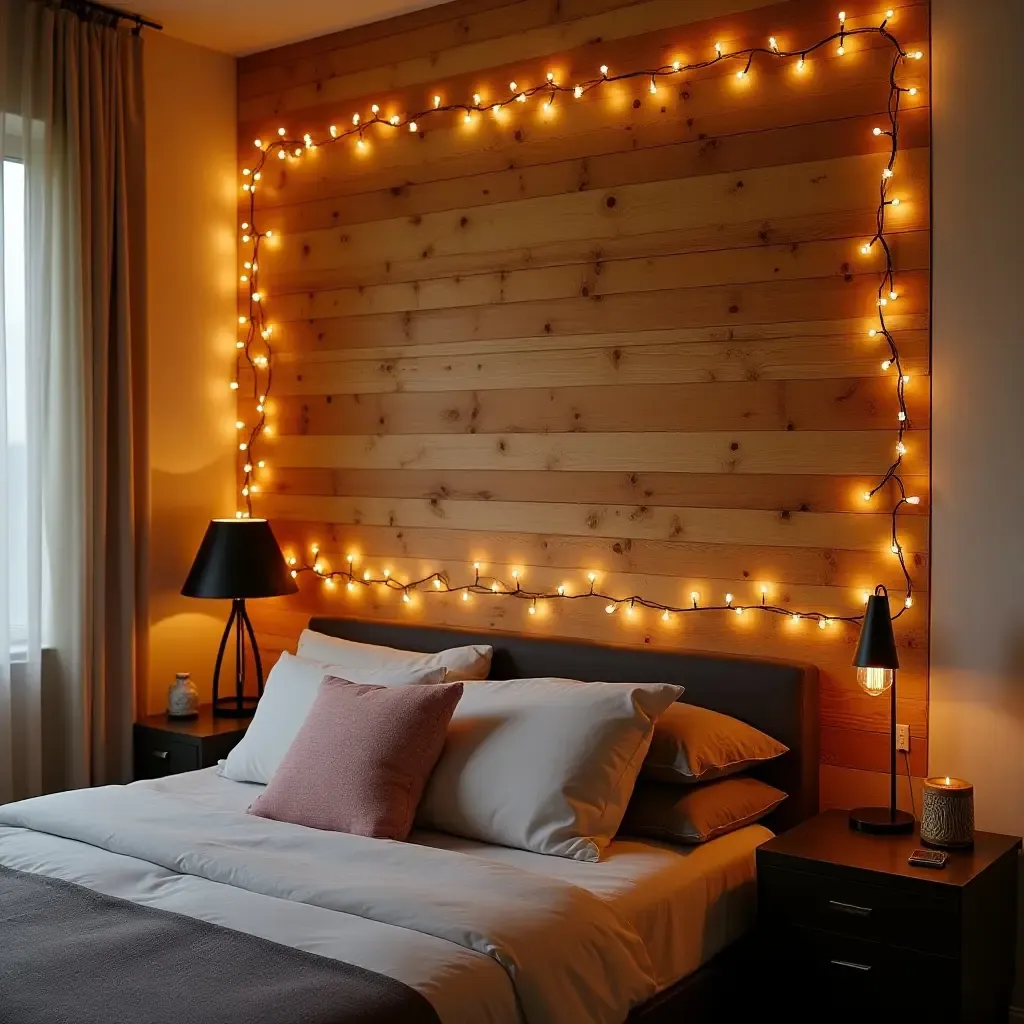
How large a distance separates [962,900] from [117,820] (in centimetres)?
193

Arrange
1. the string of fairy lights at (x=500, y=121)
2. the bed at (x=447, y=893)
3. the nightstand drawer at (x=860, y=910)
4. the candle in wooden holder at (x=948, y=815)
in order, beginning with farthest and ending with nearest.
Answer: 1. the string of fairy lights at (x=500, y=121)
2. the candle in wooden holder at (x=948, y=815)
3. the nightstand drawer at (x=860, y=910)
4. the bed at (x=447, y=893)

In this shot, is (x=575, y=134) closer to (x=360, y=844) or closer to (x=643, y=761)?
(x=643, y=761)

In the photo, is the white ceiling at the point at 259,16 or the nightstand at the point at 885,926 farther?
the white ceiling at the point at 259,16

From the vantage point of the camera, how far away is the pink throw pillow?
9.53 feet

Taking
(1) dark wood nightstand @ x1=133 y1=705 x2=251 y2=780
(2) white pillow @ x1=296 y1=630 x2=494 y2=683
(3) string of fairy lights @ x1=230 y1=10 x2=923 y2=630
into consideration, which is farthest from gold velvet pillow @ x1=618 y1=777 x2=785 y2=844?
(1) dark wood nightstand @ x1=133 y1=705 x2=251 y2=780

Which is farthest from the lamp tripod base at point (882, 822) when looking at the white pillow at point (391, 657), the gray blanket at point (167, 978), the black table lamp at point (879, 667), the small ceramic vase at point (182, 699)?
the small ceramic vase at point (182, 699)

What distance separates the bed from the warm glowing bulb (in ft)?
0.68

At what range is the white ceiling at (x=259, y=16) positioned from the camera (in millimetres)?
4023

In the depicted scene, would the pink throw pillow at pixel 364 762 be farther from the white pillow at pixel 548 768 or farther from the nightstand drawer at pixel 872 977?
the nightstand drawer at pixel 872 977

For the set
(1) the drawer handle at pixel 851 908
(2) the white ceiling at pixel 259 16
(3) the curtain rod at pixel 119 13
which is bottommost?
(1) the drawer handle at pixel 851 908

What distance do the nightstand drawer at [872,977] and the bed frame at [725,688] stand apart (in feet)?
0.62

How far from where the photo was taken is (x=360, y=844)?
9.07ft

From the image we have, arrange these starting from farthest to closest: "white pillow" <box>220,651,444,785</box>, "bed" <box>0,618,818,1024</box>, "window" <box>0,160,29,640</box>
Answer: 1. "window" <box>0,160,29,640</box>
2. "white pillow" <box>220,651,444,785</box>
3. "bed" <box>0,618,818,1024</box>

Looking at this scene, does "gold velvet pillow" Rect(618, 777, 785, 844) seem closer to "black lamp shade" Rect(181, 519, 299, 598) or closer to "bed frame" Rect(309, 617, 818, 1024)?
"bed frame" Rect(309, 617, 818, 1024)
